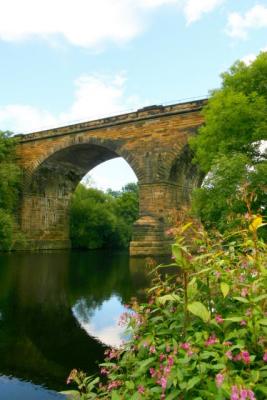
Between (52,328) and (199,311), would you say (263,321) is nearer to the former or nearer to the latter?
(199,311)

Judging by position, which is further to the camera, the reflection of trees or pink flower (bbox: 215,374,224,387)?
the reflection of trees

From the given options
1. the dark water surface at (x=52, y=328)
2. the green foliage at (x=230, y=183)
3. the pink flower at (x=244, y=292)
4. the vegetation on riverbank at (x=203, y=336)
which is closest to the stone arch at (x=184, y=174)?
the green foliage at (x=230, y=183)

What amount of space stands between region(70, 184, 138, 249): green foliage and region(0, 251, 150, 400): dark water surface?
29871mm

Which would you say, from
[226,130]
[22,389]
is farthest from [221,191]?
[22,389]

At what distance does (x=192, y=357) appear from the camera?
2.06m

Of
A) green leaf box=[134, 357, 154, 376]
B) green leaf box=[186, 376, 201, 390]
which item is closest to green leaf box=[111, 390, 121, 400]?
green leaf box=[134, 357, 154, 376]

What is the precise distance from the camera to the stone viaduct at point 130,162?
25.7m

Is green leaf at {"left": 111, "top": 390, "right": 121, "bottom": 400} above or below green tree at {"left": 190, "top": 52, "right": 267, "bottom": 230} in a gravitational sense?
below

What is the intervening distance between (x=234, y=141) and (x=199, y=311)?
45.4 feet

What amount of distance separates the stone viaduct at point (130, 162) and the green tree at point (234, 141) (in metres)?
8.46

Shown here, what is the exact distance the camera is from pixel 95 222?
45188mm

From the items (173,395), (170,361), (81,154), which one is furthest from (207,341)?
(81,154)

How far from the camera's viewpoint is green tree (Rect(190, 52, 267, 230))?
13.6 metres

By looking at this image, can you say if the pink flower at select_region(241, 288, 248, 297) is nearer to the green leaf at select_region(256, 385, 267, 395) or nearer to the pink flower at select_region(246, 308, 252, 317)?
the pink flower at select_region(246, 308, 252, 317)
